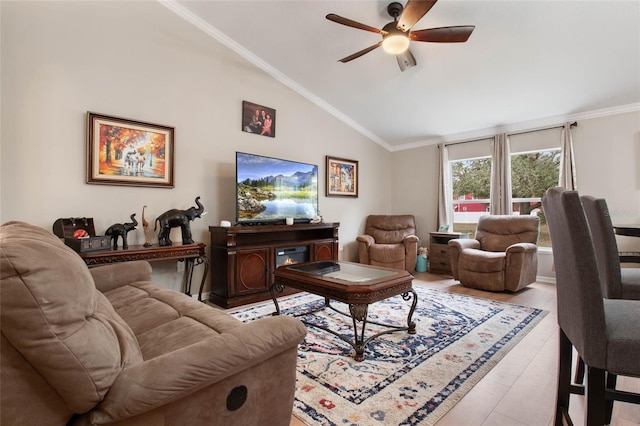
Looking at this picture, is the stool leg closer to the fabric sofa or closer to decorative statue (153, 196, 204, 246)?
the fabric sofa

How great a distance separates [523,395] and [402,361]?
68 cm

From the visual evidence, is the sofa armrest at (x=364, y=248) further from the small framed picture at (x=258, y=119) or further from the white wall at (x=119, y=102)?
the small framed picture at (x=258, y=119)

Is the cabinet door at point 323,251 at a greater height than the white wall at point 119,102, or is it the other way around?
the white wall at point 119,102

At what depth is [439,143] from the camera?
555cm

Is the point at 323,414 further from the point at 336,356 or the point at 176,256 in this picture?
the point at 176,256

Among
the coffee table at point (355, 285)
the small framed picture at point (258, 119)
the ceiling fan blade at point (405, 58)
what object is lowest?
the coffee table at point (355, 285)

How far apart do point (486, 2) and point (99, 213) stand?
13.5 ft

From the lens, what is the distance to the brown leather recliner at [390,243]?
4797 millimetres

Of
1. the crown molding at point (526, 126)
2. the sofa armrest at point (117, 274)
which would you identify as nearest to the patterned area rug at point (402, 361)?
the sofa armrest at point (117, 274)

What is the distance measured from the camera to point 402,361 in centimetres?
205

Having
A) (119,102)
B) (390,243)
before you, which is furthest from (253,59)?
(390,243)

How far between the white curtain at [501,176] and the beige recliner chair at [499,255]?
41 cm

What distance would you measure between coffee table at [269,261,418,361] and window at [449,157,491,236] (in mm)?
3375

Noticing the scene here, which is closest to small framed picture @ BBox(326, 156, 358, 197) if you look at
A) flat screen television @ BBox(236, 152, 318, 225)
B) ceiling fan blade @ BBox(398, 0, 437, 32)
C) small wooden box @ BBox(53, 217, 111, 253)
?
flat screen television @ BBox(236, 152, 318, 225)
